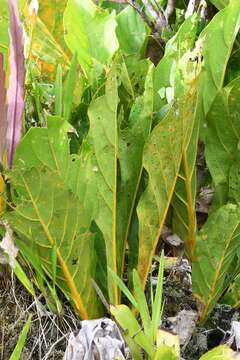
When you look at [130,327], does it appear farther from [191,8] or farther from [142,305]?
[191,8]

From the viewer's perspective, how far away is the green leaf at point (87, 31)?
0.85m

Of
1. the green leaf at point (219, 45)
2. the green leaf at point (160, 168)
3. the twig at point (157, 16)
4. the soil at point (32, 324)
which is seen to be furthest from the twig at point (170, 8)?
the soil at point (32, 324)

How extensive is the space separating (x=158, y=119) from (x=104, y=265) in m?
0.19

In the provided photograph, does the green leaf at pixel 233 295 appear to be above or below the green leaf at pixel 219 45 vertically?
below

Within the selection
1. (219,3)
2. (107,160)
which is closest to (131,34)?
(219,3)


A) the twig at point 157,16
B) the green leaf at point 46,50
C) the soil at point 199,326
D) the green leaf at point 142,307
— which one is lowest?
the soil at point 199,326

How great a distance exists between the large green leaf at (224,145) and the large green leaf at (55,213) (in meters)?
0.17

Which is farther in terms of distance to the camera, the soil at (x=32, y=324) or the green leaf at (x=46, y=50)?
the green leaf at (x=46, y=50)

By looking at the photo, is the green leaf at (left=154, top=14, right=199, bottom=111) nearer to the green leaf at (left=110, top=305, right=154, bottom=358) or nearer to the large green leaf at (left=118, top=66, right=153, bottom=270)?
the large green leaf at (left=118, top=66, right=153, bottom=270)

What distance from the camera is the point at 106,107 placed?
2.10ft

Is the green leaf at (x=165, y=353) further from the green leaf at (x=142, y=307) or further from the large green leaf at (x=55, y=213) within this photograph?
the large green leaf at (x=55, y=213)

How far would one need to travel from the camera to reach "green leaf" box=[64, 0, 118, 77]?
85 centimetres

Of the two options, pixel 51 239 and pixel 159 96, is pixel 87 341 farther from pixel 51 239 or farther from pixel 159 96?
pixel 159 96

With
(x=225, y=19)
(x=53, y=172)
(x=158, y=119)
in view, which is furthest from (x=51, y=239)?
(x=225, y=19)
